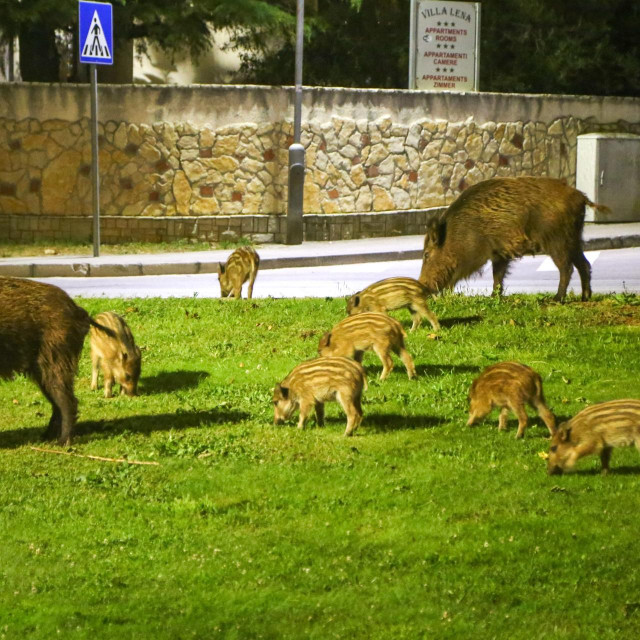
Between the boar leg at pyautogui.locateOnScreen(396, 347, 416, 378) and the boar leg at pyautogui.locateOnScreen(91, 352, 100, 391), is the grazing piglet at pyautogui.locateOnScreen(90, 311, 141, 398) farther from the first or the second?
the boar leg at pyautogui.locateOnScreen(396, 347, 416, 378)

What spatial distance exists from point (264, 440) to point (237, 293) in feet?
20.7

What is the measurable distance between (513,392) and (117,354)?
302 cm

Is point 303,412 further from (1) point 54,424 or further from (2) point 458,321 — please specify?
(2) point 458,321

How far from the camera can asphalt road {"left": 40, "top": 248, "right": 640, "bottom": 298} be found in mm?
15430

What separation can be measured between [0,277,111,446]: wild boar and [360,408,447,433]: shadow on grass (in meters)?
1.84

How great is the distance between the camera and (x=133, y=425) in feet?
28.4

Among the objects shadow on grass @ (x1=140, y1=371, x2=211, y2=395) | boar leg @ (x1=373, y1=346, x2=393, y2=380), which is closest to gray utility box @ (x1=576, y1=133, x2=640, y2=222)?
shadow on grass @ (x1=140, y1=371, x2=211, y2=395)

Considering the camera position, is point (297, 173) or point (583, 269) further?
point (297, 173)

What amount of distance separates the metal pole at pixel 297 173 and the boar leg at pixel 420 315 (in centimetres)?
951

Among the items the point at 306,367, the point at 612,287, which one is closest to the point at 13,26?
the point at 612,287

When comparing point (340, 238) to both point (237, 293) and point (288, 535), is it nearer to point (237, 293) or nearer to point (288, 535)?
point (237, 293)

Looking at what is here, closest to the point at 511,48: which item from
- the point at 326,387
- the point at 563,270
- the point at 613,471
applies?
the point at 563,270

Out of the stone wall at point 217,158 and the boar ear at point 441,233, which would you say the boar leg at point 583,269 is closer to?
the boar ear at point 441,233

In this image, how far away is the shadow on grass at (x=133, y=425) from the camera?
838 centimetres
